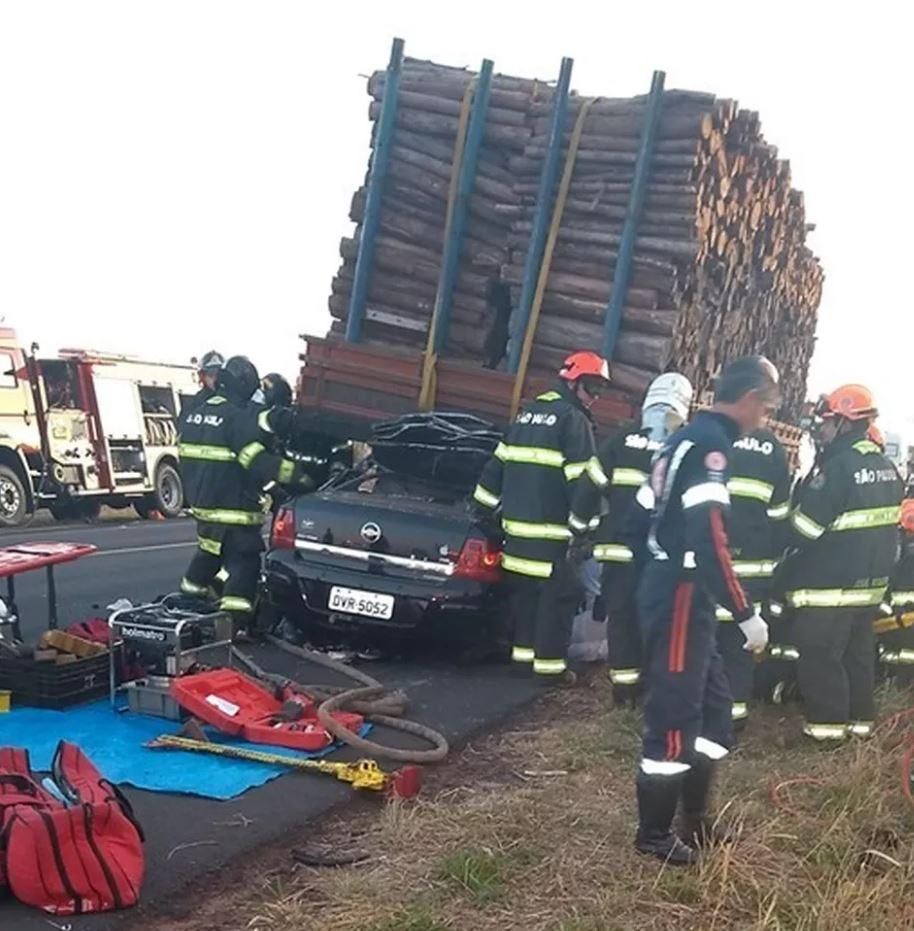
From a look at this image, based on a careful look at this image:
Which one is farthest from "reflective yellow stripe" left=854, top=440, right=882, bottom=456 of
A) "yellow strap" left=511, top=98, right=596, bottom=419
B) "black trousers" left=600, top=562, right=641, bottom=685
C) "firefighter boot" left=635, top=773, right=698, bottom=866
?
"yellow strap" left=511, top=98, right=596, bottom=419

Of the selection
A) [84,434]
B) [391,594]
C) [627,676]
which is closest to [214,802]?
[391,594]

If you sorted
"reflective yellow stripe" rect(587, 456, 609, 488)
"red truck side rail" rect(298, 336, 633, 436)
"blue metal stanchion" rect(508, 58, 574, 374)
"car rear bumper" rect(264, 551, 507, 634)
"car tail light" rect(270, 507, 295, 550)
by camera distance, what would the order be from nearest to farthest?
"reflective yellow stripe" rect(587, 456, 609, 488)
"car rear bumper" rect(264, 551, 507, 634)
"car tail light" rect(270, 507, 295, 550)
"blue metal stanchion" rect(508, 58, 574, 374)
"red truck side rail" rect(298, 336, 633, 436)

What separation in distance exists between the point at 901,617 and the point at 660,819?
3208 millimetres

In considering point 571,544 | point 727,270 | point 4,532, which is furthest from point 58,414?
point 571,544

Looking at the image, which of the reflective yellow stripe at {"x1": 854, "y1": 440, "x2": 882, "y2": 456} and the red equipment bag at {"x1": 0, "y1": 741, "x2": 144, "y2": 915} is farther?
the reflective yellow stripe at {"x1": 854, "y1": 440, "x2": 882, "y2": 456}

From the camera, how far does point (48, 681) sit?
6.44 m

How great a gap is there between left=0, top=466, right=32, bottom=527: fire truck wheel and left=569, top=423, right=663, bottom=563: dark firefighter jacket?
12187 mm

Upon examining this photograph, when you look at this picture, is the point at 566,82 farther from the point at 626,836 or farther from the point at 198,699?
the point at 626,836

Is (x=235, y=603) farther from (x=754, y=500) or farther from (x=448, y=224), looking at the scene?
(x=754, y=500)

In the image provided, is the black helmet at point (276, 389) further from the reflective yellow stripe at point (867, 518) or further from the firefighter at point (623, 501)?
the reflective yellow stripe at point (867, 518)

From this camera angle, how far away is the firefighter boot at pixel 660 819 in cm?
443

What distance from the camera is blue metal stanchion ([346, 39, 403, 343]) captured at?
31.2ft

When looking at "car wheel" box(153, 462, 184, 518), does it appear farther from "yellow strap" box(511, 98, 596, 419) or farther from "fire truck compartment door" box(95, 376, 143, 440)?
"yellow strap" box(511, 98, 596, 419)

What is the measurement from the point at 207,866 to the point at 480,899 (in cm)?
109
